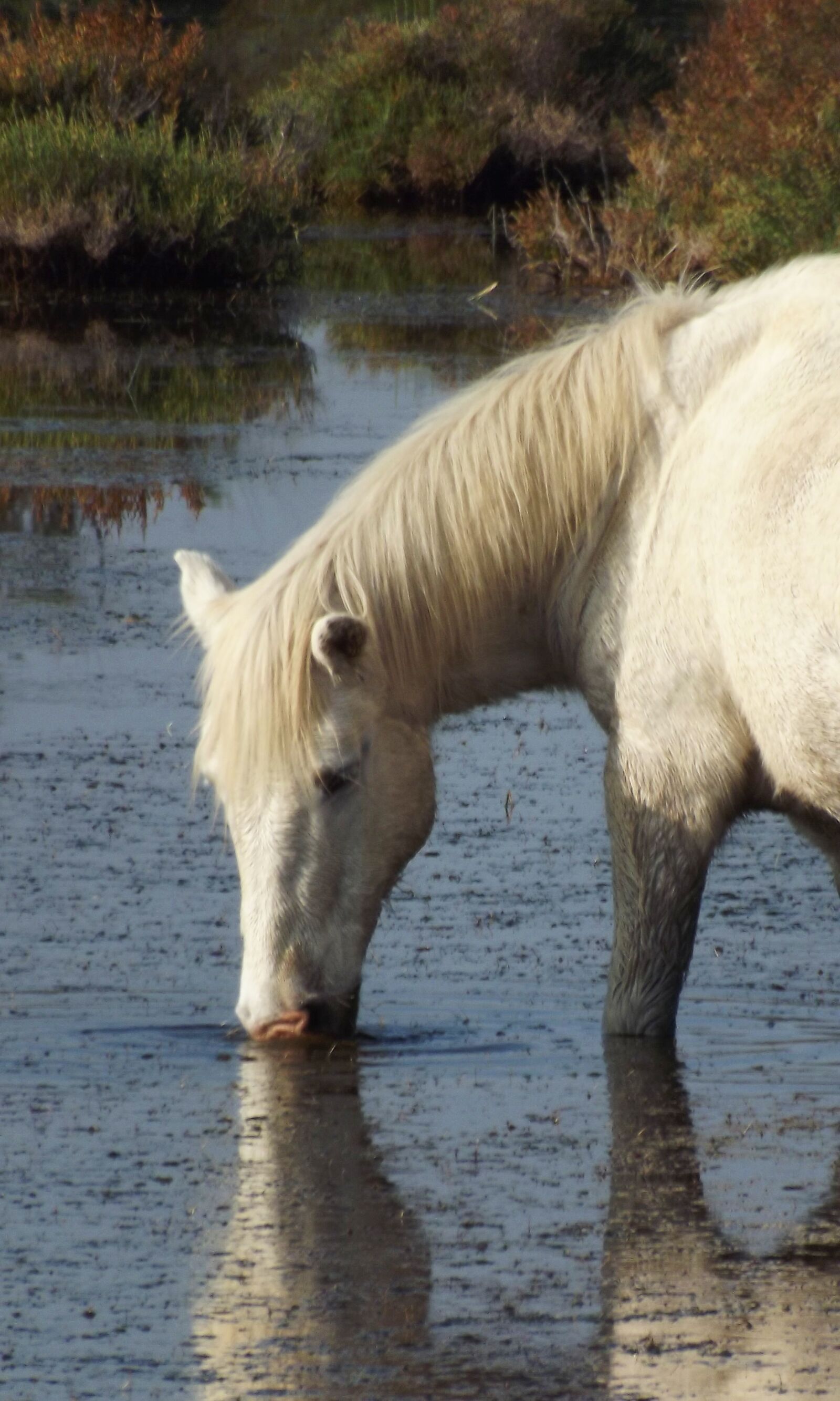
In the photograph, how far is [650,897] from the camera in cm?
433

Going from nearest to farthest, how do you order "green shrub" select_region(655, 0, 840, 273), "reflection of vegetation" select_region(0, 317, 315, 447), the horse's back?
the horse's back, "reflection of vegetation" select_region(0, 317, 315, 447), "green shrub" select_region(655, 0, 840, 273)

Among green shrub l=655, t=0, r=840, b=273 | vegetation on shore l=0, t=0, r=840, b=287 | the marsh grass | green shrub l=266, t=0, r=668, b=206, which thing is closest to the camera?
green shrub l=655, t=0, r=840, b=273

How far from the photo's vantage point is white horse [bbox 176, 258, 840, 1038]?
406 cm

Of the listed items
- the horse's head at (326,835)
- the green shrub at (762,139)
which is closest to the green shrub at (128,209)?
the green shrub at (762,139)

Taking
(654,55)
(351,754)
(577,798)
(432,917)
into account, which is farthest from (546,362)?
(654,55)

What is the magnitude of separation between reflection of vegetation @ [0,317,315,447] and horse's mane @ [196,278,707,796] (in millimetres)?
7246

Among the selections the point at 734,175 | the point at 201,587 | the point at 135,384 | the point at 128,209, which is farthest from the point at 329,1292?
the point at 128,209

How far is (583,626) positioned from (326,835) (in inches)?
27.5

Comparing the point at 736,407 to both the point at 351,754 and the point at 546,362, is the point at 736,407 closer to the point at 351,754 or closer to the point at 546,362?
the point at 546,362

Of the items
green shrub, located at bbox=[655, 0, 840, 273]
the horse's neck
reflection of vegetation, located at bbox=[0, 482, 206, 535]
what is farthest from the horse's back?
green shrub, located at bbox=[655, 0, 840, 273]

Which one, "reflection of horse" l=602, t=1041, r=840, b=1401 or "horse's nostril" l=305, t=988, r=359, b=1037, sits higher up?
"reflection of horse" l=602, t=1041, r=840, b=1401

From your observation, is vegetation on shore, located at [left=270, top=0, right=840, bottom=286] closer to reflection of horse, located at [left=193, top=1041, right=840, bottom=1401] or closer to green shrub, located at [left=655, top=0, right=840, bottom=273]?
green shrub, located at [left=655, top=0, right=840, bottom=273]

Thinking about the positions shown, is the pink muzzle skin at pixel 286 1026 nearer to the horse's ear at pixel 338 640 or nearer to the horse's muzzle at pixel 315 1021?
Answer: the horse's muzzle at pixel 315 1021

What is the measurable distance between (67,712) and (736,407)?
3.34 m
